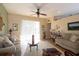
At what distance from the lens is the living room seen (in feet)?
7.51

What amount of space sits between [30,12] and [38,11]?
167 mm

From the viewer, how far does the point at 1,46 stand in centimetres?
225

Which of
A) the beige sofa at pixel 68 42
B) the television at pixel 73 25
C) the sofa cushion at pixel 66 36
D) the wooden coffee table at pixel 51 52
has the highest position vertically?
the television at pixel 73 25

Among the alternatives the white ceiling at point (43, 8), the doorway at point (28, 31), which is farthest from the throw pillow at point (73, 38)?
the doorway at point (28, 31)

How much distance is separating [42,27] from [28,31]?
31cm

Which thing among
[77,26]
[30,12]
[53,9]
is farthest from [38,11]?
[77,26]

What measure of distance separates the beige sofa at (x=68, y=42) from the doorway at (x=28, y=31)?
48 cm

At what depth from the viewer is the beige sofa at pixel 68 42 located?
223 cm

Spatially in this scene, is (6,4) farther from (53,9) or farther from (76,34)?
(76,34)

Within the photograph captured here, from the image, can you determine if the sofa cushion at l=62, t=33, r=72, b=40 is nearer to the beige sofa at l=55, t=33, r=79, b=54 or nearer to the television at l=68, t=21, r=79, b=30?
the beige sofa at l=55, t=33, r=79, b=54

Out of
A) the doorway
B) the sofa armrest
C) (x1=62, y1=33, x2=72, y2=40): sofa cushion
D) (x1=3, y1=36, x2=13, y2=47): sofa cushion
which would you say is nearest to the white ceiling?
the doorway

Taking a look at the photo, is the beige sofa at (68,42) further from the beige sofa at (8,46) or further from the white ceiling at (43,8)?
the beige sofa at (8,46)

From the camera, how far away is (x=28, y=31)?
7.95ft

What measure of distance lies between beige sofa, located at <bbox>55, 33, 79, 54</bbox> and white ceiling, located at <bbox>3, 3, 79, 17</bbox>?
0.50m
